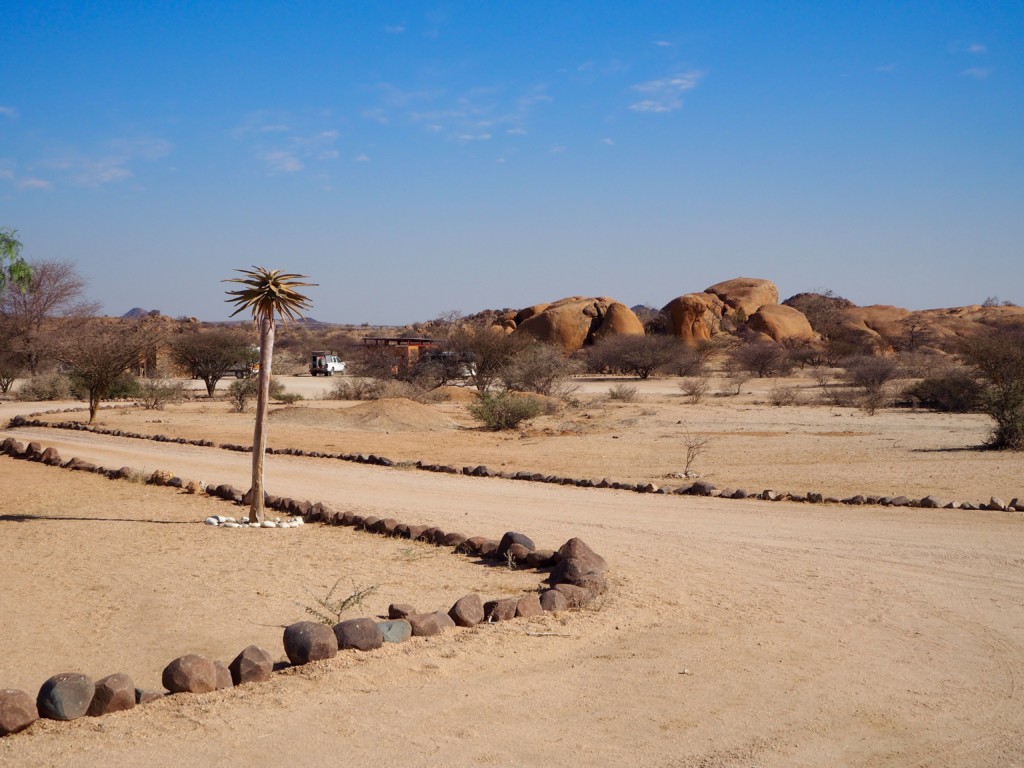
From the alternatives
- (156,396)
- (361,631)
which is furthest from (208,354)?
(361,631)

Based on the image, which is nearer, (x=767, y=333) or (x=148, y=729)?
(x=148, y=729)

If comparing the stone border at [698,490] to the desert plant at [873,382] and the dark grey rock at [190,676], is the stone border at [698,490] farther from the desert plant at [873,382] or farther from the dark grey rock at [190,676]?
the desert plant at [873,382]

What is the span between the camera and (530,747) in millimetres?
4859

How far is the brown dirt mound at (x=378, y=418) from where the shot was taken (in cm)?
2608

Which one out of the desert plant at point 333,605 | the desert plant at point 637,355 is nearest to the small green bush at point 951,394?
the desert plant at point 637,355

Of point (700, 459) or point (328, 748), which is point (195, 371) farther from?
point (328, 748)

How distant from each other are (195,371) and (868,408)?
29480 mm

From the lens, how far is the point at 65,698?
512cm

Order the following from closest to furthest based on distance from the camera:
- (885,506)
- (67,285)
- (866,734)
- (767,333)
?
1. (866,734)
2. (885,506)
3. (67,285)
4. (767,333)

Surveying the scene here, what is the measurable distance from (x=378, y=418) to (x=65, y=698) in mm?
21500

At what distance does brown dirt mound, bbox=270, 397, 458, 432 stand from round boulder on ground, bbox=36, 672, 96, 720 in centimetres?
2045

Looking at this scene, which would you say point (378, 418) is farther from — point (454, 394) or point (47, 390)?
point (47, 390)

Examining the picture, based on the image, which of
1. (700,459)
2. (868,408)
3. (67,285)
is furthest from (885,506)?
(67,285)

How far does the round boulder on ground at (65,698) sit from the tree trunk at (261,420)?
20.8 feet
